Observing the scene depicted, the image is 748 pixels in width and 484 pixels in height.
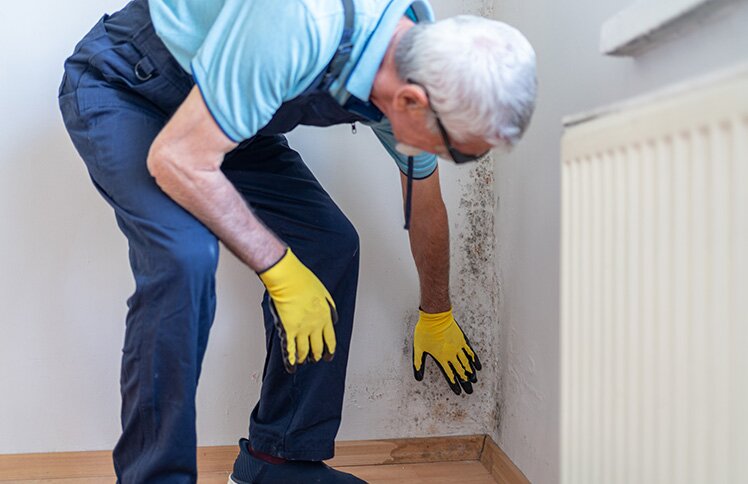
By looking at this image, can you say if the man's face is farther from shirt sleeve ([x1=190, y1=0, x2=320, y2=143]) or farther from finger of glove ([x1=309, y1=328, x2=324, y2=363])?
finger of glove ([x1=309, y1=328, x2=324, y2=363])

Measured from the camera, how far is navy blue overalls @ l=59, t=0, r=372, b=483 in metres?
0.93

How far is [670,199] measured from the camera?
62 cm

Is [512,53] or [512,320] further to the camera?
[512,320]

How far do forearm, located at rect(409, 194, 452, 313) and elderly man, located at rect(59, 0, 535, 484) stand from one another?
18 cm

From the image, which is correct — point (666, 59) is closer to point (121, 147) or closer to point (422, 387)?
point (121, 147)

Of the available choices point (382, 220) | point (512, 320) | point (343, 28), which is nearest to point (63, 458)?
point (382, 220)

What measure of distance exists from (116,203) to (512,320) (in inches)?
30.1

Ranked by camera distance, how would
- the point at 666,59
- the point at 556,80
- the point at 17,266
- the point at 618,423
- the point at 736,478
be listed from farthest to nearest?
the point at 17,266 → the point at 556,80 → the point at 666,59 → the point at 618,423 → the point at 736,478

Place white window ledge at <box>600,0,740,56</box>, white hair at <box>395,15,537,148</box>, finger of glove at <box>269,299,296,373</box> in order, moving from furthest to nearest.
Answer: finger of glove at <box>269,299,296,373</box>
white hair at <box>395,15,537,148</box>
white window ledge at <box>600,0,740,56</box>

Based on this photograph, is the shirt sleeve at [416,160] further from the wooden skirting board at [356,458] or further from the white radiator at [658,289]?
the wooden skirting board at [356,458]

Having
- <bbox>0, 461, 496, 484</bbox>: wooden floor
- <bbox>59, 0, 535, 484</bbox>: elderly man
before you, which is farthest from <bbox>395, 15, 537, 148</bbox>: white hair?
<bbox>0, 461, 496, 484</bbox>: wooden floor

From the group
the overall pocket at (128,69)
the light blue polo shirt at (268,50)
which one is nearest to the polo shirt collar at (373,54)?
the light blue polo shirt at (268,50)

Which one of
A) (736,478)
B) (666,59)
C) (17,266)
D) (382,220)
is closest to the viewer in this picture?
(736,478)

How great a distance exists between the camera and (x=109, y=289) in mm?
1373
